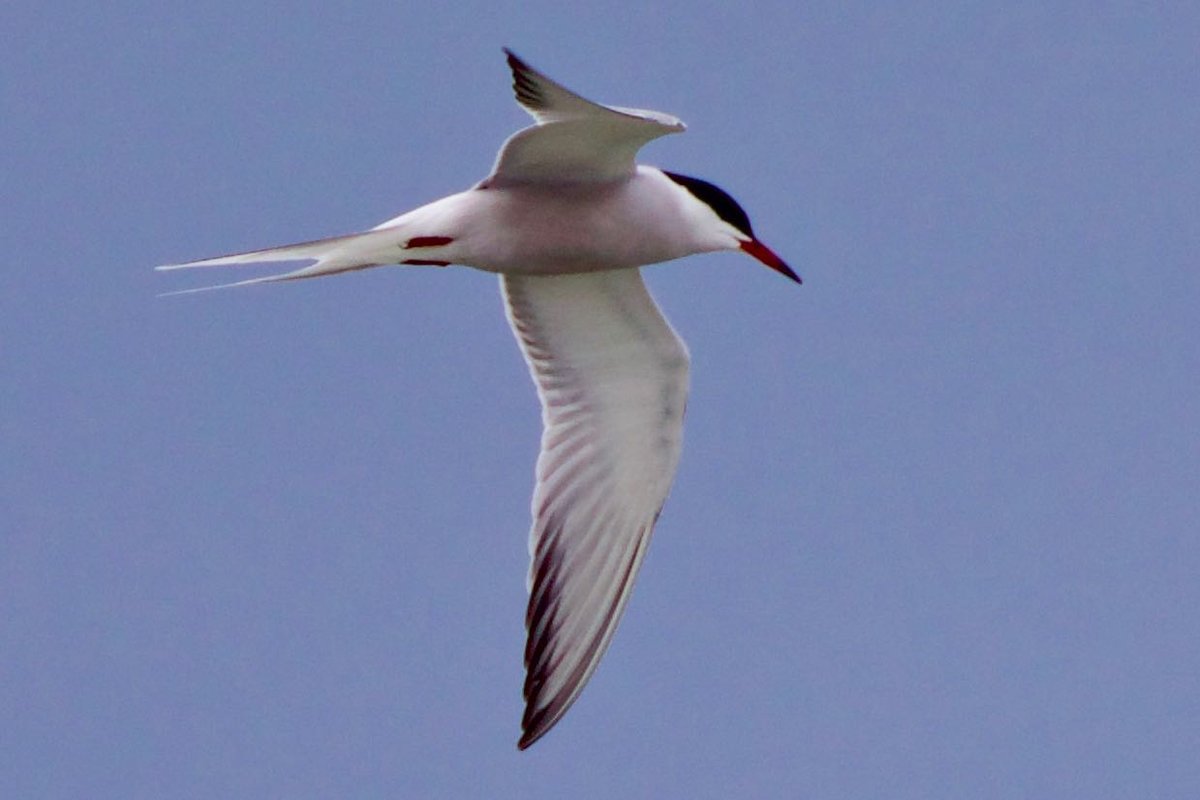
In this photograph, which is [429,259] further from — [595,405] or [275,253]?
[595,405]

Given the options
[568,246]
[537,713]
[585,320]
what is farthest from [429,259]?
[537,713]

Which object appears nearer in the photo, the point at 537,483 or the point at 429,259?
the point at 429,259

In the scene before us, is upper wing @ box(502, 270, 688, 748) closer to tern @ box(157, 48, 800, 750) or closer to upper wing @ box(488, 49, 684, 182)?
tern @ box(157, 48, 800, 750)

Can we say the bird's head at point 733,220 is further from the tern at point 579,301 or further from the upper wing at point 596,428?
the upper wing at point 596,428

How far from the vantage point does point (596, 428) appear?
8.61 metres

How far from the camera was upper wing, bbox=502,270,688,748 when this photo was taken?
820cm

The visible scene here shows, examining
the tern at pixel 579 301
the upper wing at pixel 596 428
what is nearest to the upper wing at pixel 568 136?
the tern at pixel 579 301

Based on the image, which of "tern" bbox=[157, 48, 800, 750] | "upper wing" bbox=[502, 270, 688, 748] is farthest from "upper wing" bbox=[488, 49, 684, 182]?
"upper wing" bbox=[502, 270, 688, 748]

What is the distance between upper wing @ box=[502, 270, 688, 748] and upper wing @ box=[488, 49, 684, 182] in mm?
941

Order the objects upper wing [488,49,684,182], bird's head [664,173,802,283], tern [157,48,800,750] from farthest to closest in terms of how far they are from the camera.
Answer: bird's head [664,173,802,283] < tern [157,48,800,750] < upper wing [488,49,684,182]

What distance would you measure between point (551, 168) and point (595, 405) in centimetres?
151

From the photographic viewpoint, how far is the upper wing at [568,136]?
6652 millimetres

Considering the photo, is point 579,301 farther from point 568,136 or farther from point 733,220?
point 568,136

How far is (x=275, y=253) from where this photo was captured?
721cm
